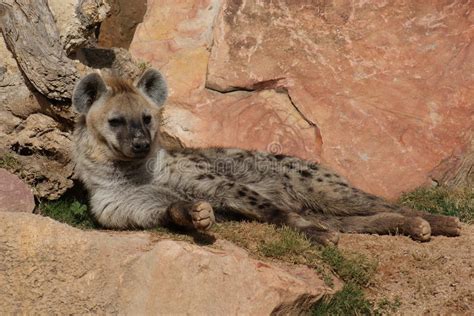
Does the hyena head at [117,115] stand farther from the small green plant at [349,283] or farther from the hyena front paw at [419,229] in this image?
the hyena front paw at [419,229]

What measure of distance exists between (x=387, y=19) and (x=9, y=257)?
3335 mm

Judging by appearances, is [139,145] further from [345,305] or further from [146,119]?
[345,305]

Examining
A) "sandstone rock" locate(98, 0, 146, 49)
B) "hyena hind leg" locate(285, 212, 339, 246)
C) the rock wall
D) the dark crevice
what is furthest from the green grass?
"sandstone rock" locate(98, 0, 146, 49)

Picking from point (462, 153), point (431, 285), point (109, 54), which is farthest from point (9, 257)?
point (462, 153)

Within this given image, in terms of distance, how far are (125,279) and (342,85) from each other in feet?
8.86

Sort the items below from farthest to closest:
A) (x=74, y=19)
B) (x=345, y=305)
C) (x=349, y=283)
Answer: (x=74, y=19) → (x=349, y=283) → (x=345, y=305)

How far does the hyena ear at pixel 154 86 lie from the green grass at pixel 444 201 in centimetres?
174

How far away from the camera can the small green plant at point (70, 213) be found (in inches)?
172

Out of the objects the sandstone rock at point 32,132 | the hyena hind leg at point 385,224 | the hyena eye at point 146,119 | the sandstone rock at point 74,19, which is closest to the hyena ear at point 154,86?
the hyena eye at point 146,119

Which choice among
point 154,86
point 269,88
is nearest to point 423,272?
point 154,86

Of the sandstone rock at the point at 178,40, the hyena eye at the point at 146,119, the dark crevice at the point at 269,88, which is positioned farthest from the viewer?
the sandstone rock at the point at 178,40

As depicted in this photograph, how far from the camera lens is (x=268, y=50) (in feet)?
17.7

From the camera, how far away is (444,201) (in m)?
4.70

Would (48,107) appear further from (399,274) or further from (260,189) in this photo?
(399,274)
